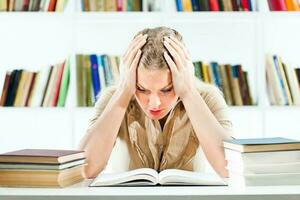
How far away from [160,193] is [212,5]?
221cm

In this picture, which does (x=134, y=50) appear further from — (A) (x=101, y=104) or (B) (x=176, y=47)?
(A) (x=101, y=104)

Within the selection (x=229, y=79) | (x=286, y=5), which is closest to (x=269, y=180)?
(x=229, y=79)

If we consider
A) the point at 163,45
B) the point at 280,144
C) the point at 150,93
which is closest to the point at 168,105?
the point at 150,93

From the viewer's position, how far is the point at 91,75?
3.07m

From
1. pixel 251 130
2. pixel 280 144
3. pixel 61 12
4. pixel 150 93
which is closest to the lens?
pixel 280 144

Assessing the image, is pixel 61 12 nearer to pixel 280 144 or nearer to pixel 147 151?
pixel 147 151

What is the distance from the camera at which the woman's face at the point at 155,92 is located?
5.81ft

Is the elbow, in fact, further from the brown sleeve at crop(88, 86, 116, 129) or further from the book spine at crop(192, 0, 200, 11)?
the book spine at crop(192, 0, 200, 11)

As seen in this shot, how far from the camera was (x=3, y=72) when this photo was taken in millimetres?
3363

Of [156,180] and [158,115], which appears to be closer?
[156,180]

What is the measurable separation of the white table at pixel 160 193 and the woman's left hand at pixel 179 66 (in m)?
0.76

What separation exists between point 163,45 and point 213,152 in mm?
430

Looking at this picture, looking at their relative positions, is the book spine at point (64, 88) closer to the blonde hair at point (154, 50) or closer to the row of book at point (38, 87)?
the row of book at point (38, 87)

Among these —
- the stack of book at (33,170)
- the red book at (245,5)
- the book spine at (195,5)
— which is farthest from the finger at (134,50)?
the red book at (245,5)
